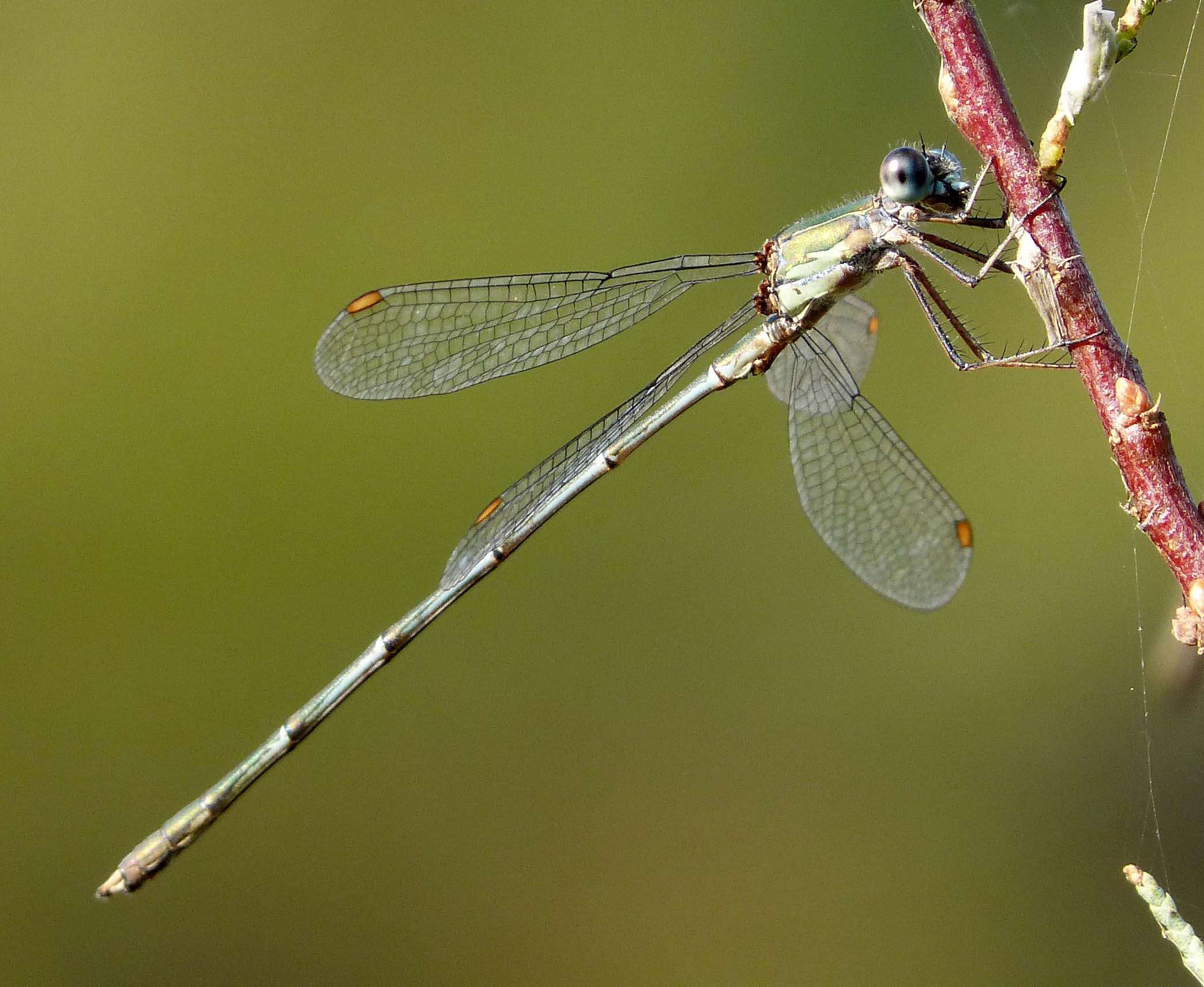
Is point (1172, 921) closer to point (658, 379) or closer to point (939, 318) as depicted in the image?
→ point (939, 318)

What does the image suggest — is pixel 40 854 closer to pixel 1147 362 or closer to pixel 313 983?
pixel 313 983

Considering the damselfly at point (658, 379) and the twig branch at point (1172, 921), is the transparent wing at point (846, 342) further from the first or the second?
the twig branch at point (1172, 921)

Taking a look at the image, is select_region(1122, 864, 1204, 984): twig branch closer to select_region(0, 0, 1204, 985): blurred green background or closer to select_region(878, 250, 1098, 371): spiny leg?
select_region(878, 250, 1098, 371): spiny leg

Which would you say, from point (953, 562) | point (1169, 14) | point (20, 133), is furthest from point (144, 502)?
point (1169, 14)

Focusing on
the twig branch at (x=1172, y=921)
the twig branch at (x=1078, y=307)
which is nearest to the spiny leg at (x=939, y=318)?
the twig branch at (x=1078, y=307)

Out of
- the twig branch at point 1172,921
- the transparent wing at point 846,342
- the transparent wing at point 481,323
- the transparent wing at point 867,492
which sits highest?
the transparent wing at point 481,323

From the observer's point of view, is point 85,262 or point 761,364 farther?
point 85,262
